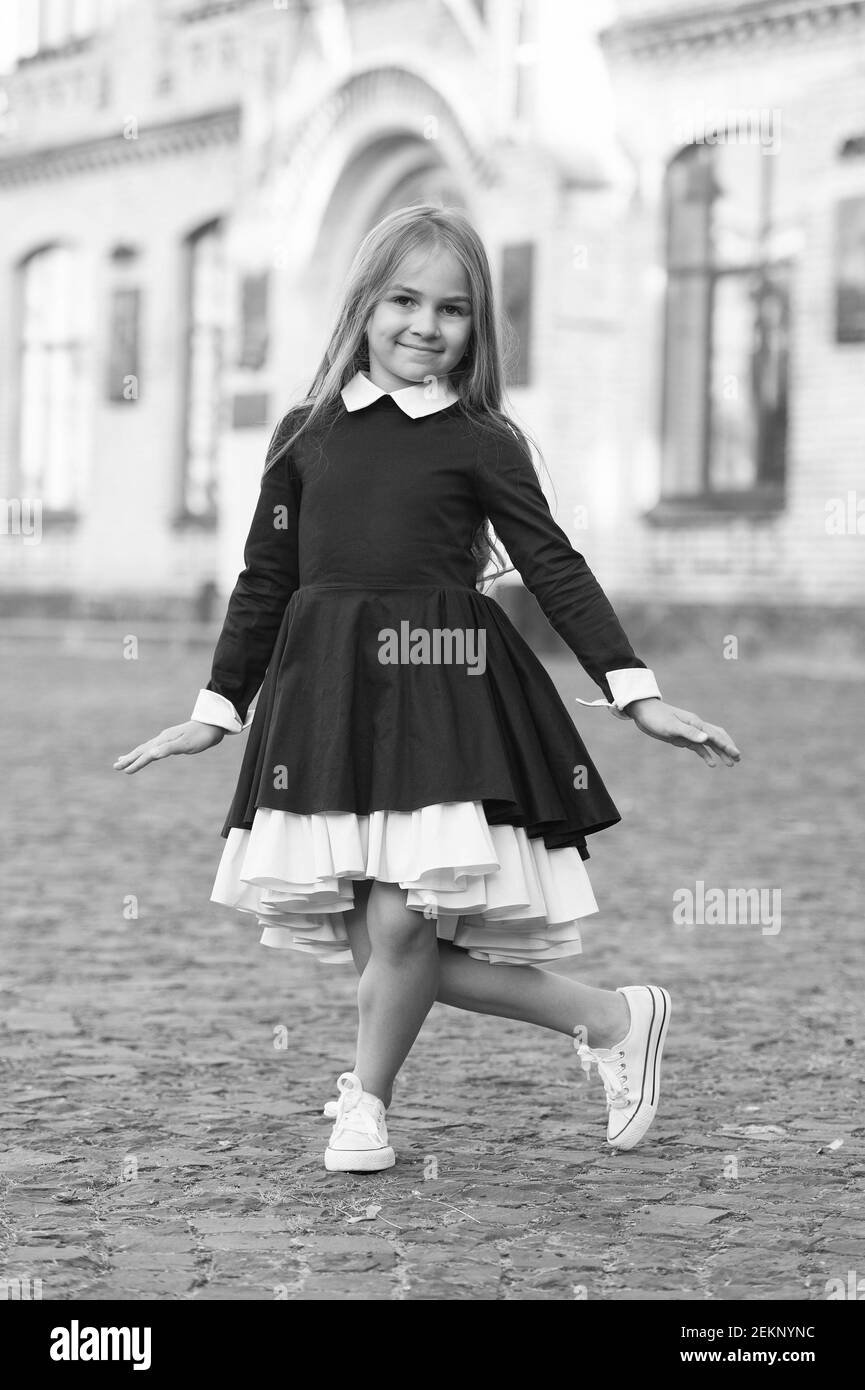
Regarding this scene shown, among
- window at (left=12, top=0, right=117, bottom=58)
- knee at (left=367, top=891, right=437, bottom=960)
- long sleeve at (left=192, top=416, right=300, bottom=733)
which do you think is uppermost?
window at (left=12, top=0, right=117, bottom=58)

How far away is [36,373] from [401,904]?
24586 millimetres

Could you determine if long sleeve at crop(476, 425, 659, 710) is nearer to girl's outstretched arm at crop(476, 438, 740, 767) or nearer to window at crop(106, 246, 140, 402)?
girl's outstretched arm at crop(476, 438, 740, 767)

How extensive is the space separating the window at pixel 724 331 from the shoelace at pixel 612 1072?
571 inches

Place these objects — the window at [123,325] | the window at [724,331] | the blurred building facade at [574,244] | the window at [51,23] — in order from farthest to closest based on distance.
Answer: the window at [51,23] < the window at [123,325] < the window at [724,331] < the blurred building facade at [574,244]

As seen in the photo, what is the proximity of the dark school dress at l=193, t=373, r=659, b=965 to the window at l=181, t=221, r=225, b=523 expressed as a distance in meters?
20.8

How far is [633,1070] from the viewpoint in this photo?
3617 millimetres

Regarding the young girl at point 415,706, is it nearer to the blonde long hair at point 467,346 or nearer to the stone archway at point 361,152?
the blonde long hair at point 467,346

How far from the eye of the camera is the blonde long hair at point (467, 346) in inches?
140

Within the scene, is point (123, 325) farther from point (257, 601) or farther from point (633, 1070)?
point (633, 1070)

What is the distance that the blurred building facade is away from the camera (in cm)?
1717

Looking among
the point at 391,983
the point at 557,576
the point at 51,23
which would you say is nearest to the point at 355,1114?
the point at 391,983

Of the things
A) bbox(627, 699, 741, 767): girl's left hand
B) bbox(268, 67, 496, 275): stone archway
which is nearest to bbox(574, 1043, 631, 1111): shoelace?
bbox(627, 699, 741, 767): girl's left hand

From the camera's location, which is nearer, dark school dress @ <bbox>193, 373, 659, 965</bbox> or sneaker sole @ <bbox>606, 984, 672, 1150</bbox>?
dark school dress @ <bbox>193, 373, 659, 965</bbox>

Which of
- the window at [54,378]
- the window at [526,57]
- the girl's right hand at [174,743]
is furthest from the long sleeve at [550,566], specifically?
the window at [54,378]
